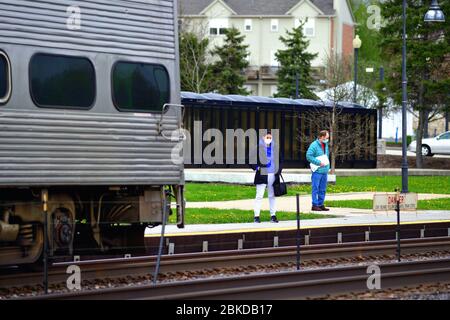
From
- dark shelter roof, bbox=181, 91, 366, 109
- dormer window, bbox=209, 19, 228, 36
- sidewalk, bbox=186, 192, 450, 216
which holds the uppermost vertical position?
dormer window, bbox=209, 19, 228, 36

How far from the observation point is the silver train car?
1245 centimetres

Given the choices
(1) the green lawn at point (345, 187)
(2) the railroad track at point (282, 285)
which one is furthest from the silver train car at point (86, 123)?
(1) the green lawn at point (345, 187)

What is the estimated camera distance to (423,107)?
47.9 meters

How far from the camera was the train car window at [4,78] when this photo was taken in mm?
12227

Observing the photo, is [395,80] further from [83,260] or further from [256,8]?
[256,8]

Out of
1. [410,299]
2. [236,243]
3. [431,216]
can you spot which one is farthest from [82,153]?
[431,216]

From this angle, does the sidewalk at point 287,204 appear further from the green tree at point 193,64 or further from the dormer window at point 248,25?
A: the dormer window at point 248,25

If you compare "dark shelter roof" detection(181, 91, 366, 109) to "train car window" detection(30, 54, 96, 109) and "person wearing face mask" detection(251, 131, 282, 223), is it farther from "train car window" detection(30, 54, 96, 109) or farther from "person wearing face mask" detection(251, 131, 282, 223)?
"train car window" detection(30, 54, 96, 109)

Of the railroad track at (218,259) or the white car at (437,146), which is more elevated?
the white car at (437,146)

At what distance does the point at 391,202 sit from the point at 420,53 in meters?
26.4

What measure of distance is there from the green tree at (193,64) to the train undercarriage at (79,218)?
43710 mm

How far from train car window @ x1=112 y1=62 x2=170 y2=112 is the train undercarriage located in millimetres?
1132

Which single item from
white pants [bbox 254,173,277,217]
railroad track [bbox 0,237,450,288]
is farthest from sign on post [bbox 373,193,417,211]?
white pants [bbox 254,173,277,217]

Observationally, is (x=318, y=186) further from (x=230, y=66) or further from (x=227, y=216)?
(x=230, y=66)
